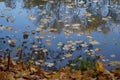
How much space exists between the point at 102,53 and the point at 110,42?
3.14ft

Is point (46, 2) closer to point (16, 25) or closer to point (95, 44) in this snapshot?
point (16, 25)

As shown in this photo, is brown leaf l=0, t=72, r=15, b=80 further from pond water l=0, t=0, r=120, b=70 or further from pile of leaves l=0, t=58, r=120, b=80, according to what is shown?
pond water l=0, t=0, r=120, b=70

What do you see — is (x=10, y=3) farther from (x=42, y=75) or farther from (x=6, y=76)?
(x=6, y=76)

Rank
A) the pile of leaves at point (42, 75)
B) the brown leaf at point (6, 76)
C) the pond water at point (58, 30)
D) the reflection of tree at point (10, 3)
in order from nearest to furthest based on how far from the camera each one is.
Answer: the brown leaf at point (6, 76), the pile of leaves at point (42, 75), the pond water at point (58, 30), the reflection of tree at point (10, 3)

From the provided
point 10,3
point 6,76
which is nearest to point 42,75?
point 6,76

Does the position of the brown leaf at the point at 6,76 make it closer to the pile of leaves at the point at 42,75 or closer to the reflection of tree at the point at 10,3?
the pile of leaves at the point at 42,75

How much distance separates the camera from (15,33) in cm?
853

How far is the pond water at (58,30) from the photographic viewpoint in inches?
282

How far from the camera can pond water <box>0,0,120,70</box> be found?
7.16 m

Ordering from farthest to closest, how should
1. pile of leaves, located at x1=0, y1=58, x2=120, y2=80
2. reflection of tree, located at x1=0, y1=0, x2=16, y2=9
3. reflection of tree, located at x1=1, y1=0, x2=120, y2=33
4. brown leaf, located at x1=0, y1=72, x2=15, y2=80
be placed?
reflection of tree, located at x1=0, y1=0, x2=16, y2=9
reflection of tree, located at x1=1, y1=0, x2=120, y2=33
pile of leaves, located at x1=0, y1=58, x2=120, y2=80
brown leaf, located at x1=0, y1=72, x2=15, y2=80

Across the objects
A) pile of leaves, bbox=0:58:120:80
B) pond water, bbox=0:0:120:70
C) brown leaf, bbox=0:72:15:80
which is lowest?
pond water, bbox=0:0:120:70

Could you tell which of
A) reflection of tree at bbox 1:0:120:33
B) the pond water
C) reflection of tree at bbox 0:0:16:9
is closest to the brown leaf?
the pond water

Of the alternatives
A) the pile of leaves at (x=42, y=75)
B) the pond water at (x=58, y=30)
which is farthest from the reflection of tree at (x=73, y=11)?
the pile of leaves at (x=42, y=75)

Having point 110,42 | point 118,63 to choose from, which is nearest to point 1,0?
point 110,42
